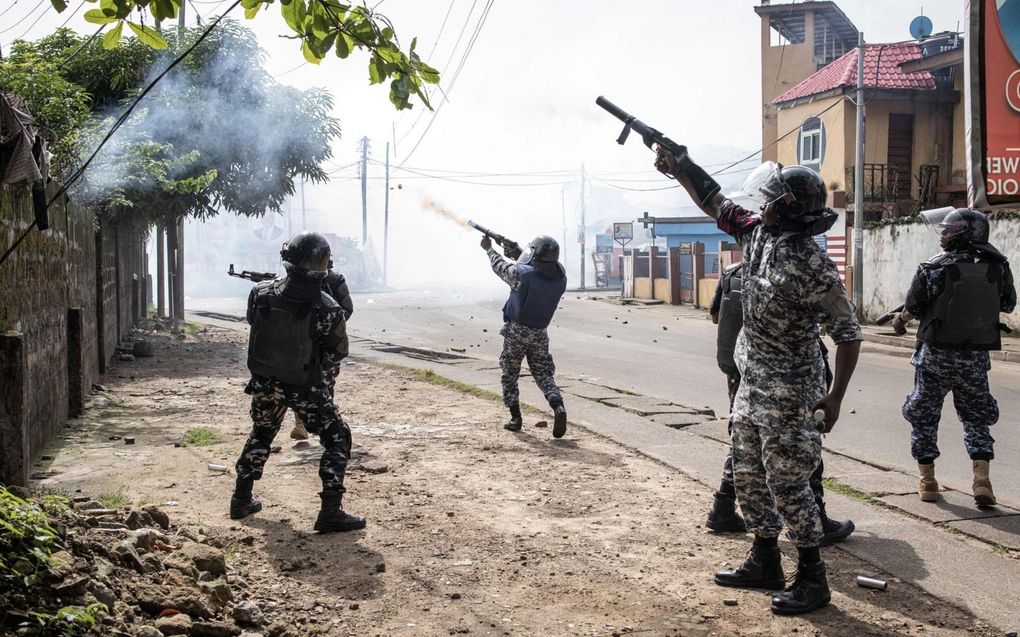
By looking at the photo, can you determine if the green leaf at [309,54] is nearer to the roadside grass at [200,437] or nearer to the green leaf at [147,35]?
the green leaf at [147,35]

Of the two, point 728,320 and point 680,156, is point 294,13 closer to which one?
point 680,156

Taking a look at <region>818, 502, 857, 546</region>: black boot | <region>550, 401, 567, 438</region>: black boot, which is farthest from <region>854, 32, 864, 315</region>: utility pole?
<region>818, 502, 857, 546</region>: black boot

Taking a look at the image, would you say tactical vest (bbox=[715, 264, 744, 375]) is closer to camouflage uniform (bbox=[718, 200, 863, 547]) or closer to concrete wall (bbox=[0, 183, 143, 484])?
camouflage uniform (bbox=[718, 200, 863, 547])

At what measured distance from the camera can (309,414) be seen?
199 inches

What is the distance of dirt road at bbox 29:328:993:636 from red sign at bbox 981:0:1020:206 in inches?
293

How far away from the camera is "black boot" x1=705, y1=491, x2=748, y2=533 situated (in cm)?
484

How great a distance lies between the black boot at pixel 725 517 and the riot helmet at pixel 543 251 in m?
3.14

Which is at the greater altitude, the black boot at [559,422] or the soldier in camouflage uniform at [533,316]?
the soldier in camouflage uniform at [533,316]

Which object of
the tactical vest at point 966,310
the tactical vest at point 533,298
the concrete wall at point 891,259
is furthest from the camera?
the concrete wall at point 891,259

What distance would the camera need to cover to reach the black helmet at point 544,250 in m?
7.52

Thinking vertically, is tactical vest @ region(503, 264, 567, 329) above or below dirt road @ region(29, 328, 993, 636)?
above

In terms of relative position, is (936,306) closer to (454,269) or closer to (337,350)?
(337,350)

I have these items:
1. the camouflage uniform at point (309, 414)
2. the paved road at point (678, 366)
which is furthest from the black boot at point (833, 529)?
the camouflage uniform at point (309, 414)

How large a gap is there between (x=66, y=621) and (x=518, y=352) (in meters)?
4.93
